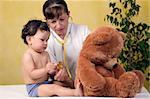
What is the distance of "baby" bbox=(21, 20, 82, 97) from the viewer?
1.32 metres

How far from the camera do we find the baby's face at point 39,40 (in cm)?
133

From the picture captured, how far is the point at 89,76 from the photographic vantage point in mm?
1183

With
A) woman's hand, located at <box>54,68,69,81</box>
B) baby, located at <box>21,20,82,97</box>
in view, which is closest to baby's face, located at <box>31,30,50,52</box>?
baby, located at <box>21,20,82,97</box>

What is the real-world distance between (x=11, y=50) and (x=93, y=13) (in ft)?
1.60

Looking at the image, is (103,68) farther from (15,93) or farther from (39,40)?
(15,93)

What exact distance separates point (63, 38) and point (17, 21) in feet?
0.97

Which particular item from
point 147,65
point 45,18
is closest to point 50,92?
point 45,18

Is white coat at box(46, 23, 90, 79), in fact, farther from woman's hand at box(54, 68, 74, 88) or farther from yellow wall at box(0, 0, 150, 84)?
yellow wall at box(0, 0, 150, 84)

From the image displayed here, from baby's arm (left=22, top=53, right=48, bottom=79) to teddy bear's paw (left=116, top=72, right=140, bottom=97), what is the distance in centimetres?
34

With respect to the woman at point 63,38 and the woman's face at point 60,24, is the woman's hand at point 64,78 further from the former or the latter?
the woman's face at point 60,24

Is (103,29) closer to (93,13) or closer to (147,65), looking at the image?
(93,13)

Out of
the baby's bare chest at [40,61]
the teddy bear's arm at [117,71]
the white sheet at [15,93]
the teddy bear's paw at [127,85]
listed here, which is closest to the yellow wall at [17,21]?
the white sheet at [15,93]

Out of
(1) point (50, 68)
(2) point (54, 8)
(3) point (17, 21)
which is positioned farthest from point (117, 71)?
(3) point (17, 21)

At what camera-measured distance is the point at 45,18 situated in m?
1.42
